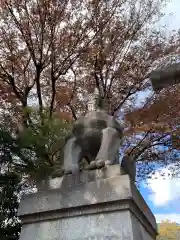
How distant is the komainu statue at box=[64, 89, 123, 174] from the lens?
4004mm

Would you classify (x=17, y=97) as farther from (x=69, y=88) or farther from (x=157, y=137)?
(x=157, y=137)

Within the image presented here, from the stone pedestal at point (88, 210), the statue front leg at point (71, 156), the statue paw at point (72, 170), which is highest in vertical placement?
the statue front leg at point (71, 156)

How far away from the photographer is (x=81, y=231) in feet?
11.4

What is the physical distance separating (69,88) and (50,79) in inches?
35.2

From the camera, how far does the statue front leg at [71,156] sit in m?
3.99

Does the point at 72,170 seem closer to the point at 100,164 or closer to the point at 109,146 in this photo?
the point at 100,164

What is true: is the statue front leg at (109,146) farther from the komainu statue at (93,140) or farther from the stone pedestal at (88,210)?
the stone pedestal at (88,210)

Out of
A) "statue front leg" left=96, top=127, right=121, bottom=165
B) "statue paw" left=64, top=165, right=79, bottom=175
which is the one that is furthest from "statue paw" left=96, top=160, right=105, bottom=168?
"statue paw" left=64, top=165, right=79, bottom=175

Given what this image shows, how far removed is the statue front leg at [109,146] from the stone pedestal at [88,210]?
0.22m

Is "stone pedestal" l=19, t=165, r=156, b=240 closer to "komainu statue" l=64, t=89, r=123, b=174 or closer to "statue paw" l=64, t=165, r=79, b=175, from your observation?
"statue paw" l=64, t=165, r=79, b=175

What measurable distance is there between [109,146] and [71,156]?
57 centimetres

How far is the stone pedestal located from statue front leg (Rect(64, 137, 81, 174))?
0.45ft

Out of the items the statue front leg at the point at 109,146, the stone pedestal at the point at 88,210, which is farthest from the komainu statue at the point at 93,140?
the stone pedestal at the point at 88,210

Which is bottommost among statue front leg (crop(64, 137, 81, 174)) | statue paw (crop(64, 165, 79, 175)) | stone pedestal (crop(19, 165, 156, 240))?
stone pedestal (crop(19, 165, 156, 240))
